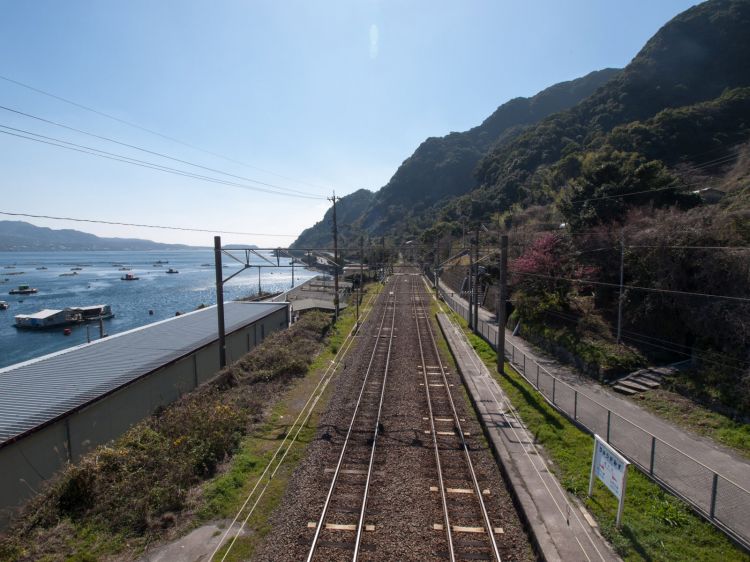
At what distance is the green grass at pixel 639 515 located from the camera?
676 cm

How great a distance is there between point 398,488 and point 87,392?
34.8ft

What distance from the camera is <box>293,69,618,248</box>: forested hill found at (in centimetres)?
15962

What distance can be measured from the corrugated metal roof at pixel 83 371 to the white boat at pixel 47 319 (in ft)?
102

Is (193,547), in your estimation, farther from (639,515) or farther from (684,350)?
(684,350)

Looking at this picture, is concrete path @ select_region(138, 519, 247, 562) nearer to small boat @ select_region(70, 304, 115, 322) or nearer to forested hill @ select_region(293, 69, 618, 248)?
small boat @ select_region(70, 304, 115, 322)

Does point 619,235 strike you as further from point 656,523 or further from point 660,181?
point 656,523

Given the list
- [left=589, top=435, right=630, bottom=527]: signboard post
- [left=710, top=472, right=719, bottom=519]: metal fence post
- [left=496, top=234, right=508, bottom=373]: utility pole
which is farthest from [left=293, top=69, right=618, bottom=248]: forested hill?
[left=710, top=472, right=719, bottom=519]: metal fence post

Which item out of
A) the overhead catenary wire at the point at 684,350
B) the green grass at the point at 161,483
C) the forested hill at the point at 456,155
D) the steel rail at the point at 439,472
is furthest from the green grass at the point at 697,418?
the forested hill at the point at 456,155

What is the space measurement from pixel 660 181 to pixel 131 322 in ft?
178

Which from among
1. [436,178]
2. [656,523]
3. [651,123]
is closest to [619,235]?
[656,523]

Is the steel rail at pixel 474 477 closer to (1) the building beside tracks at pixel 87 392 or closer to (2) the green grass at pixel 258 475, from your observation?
(2) the green grass at pixel 258 475

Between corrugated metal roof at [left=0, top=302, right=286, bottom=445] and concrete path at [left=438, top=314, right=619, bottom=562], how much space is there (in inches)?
481

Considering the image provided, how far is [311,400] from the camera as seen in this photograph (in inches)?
570

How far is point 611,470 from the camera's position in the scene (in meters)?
7.78
